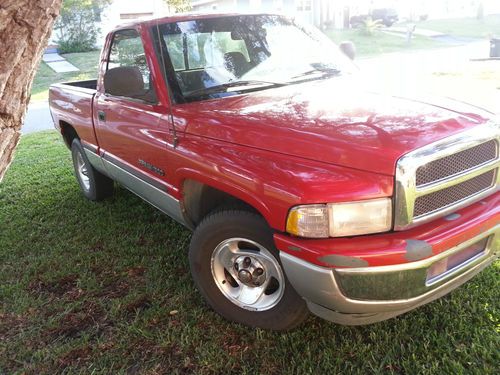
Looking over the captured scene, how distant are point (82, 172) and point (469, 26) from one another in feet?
109

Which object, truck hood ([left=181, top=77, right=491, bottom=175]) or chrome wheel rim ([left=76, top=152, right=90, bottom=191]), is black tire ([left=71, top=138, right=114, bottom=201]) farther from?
truck hood ([left=181, top=77, right=491, bottom=175])

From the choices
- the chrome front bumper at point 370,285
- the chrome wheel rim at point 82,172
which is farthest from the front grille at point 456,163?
the chrome wheel rim at point 82,172

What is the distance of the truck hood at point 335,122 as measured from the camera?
2189 millimetres

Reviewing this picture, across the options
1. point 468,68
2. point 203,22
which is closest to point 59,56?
point 468,68

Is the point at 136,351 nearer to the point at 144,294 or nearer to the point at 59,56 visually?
the point at 144,294

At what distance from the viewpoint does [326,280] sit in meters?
2.14

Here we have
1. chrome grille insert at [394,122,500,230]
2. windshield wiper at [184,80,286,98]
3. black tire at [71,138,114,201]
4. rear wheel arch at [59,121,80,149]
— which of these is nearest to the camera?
chrome grille insert at [394,122,500,230]

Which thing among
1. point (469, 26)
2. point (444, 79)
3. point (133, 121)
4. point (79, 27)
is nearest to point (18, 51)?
point (133, 121)

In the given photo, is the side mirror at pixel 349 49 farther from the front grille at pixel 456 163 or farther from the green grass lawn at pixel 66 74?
the green grass lawn at pixel 66 74

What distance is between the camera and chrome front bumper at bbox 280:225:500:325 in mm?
2109

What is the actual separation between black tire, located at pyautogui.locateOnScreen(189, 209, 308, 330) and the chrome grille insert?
2.39 ft

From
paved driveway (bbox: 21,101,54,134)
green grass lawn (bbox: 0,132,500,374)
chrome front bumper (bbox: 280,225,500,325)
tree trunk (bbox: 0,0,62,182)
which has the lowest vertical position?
paved driveway (bbox: 21,101,54,134)

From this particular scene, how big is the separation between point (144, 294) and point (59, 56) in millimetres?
21614

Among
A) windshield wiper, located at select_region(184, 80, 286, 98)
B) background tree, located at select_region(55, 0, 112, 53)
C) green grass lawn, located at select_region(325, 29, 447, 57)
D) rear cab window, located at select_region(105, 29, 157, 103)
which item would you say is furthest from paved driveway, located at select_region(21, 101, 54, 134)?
green grass lawn, located at select_region(325, 29, 447, 57)
